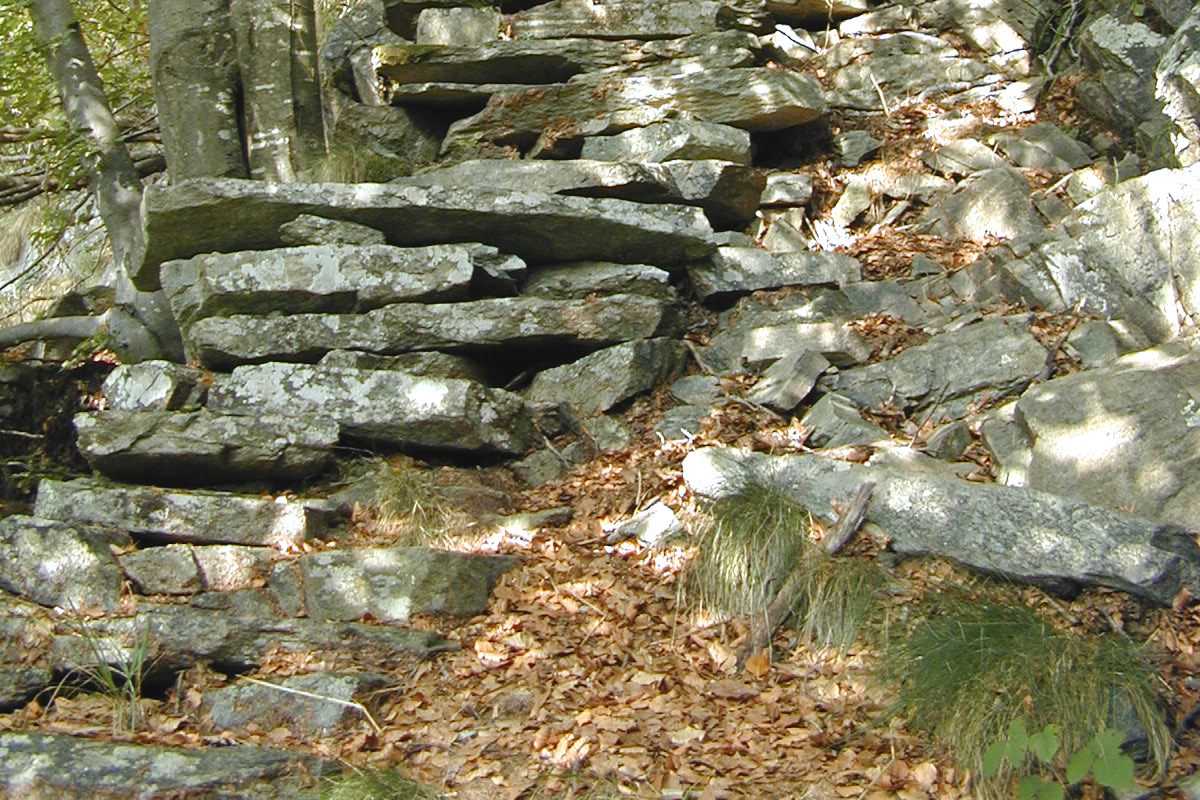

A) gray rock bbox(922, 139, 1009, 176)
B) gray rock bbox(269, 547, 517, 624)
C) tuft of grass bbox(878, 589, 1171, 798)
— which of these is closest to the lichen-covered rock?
gray rock bbox(269, 547, 517, 624)

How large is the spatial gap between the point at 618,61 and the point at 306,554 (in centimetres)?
640

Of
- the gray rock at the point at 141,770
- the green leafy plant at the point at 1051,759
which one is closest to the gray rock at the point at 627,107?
the gray rock at the point at 141,770

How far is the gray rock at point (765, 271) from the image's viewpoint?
8.91 meters

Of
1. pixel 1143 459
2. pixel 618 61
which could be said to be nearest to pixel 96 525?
pixel 1143 459

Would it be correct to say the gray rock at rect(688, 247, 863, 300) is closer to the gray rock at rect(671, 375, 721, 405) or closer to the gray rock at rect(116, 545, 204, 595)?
the gray rock at rect(671, 375, 721, 405)

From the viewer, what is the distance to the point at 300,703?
5.09 meters

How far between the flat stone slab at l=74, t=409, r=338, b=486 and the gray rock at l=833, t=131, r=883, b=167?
569cm

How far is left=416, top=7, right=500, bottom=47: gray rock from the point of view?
11031 mm

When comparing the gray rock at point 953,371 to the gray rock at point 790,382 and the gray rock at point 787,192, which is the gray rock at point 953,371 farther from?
the gray rock at point 787,192

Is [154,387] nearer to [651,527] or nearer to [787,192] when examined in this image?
[651,527]

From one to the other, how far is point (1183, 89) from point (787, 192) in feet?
10.5

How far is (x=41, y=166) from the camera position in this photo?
38.1 feet

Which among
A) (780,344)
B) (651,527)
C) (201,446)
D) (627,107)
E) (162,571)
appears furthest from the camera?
(627,107)

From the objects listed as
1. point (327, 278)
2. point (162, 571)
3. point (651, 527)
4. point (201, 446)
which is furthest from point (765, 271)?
point (162, 571)
